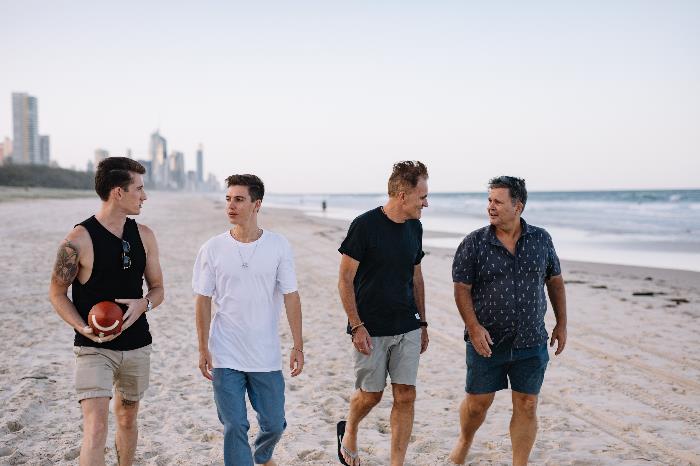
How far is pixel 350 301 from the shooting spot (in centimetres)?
407

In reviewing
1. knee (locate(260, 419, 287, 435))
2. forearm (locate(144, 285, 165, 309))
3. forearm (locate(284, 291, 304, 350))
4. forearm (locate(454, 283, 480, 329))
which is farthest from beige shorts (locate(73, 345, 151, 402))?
forearm (locate(454, 283, 480, 329))

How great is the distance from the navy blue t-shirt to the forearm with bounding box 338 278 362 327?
0.33 feet

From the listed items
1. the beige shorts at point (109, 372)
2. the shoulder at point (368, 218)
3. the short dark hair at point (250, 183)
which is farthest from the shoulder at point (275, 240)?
the beige shorts at point (109, 372)

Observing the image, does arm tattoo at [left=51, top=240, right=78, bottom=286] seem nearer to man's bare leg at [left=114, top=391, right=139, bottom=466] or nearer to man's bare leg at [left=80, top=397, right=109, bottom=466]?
man's bare leg at [left=80, top=397, right=109, bottom=466]

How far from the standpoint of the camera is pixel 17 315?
29.7 ft

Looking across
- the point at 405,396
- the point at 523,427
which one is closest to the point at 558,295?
the point at 523,427

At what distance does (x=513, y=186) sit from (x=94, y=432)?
10.1 ft

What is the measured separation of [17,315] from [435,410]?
713 cm

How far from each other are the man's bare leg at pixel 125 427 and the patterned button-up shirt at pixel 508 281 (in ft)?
7.68

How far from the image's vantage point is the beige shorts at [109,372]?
3152 millimetres

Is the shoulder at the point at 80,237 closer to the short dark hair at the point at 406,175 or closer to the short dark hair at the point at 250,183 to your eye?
the short dark hair at the point at 250,183

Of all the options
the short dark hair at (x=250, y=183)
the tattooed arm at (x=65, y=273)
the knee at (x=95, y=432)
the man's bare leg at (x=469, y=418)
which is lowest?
the man's bare leg at (x=469, y=418)

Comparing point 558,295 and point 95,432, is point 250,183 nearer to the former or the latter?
point 95,432

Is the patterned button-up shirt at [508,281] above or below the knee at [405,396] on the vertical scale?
above
